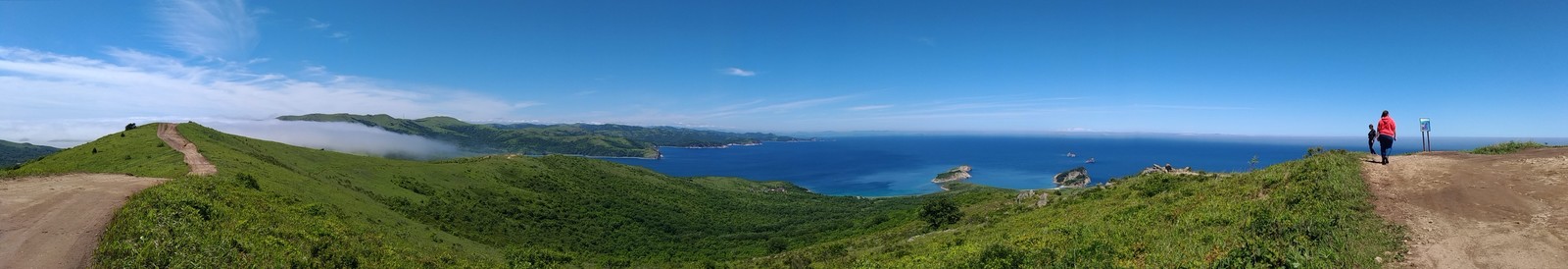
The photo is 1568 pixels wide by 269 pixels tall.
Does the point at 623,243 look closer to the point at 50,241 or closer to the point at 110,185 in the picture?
the point at 110,185

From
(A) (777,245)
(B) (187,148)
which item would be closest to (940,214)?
(A) (777,245)

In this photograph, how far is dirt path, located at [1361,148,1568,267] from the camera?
404 inches

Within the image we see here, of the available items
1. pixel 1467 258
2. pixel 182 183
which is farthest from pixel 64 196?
pixel 1467 258

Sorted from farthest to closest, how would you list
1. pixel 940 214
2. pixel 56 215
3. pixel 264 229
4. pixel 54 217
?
pixel 940 214, pixel 264 229, pixel 56 215, pixel 54 217

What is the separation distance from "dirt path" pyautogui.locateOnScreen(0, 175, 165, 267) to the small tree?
136 ft

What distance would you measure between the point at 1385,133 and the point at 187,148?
75204mm

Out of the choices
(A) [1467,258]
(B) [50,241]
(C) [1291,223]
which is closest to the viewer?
(A) [1467,258]

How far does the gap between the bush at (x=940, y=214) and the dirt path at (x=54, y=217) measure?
4158 cm

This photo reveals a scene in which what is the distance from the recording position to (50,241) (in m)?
15.0

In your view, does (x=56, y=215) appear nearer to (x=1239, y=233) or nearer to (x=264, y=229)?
(x=264, y=229)

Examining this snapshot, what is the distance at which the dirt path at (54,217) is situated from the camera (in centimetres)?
1404

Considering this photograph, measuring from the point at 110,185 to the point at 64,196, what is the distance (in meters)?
4.64

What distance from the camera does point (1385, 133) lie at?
63.5 feet

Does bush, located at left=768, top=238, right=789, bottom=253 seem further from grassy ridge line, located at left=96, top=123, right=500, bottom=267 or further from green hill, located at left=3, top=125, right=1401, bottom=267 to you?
grassy ridge line, located at left=96, top=123, right=500, bottom=267
